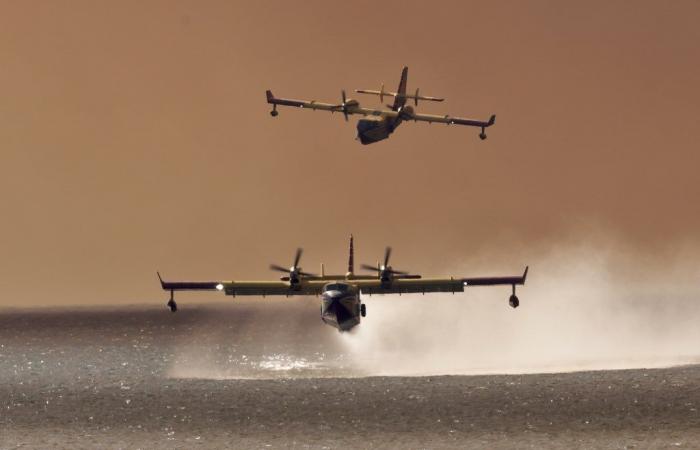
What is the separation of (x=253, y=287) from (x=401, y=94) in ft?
84.1

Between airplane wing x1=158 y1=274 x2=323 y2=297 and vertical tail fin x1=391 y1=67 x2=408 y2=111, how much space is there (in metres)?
20.9

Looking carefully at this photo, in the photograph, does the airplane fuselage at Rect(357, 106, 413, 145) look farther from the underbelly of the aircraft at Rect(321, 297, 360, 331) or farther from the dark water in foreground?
the dark water in foreground

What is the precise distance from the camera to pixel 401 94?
107 meters

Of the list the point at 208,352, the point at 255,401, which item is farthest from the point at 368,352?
the point at 255,401

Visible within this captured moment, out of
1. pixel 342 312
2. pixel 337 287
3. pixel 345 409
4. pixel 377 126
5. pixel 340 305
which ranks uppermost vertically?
pixel 377 126

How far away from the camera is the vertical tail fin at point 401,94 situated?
351ft

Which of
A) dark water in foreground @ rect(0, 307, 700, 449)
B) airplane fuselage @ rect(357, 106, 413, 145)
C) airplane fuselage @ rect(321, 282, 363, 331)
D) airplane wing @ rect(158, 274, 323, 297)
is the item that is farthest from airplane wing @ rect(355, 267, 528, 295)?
airplane fuselage @ rect(357, 106, 413, 145)

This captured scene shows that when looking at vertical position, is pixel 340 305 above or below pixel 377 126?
below

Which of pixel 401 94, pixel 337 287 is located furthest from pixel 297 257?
pixel 401 94

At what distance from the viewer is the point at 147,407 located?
84938 mm

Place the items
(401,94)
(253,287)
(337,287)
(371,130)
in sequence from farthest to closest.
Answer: (401,94), (371,130), (253,287), (337,287)

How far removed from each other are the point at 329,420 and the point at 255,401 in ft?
40.6

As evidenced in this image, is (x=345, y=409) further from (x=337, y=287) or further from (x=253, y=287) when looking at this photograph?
(x=253, y=287)

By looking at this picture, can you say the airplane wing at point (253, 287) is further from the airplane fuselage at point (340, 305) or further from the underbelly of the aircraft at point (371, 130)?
the underbelly of the aircraft at point (371, 130)
